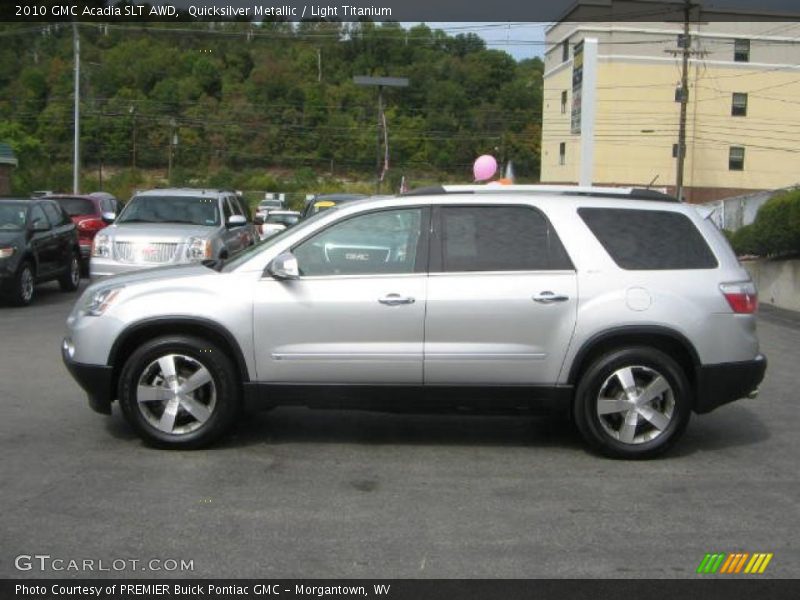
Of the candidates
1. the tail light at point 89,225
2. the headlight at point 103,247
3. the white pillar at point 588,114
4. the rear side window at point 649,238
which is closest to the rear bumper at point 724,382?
the rear side window at point 649,238

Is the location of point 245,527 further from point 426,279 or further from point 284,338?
point 426,279

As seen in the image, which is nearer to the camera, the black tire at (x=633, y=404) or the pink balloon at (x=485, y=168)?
the black tire at (x=633, y=404)

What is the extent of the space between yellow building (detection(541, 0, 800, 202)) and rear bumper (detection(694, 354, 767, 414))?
174ft

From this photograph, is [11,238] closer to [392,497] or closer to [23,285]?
[23,285]

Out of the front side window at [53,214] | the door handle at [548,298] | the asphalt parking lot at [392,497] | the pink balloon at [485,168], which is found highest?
the pink balloon at [485,168]

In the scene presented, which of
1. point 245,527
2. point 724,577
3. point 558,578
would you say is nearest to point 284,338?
point 245,527

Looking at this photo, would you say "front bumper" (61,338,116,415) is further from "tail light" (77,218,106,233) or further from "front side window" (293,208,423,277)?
"tail light" (77,218,106,233)

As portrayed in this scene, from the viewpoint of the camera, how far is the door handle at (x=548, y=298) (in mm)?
6176

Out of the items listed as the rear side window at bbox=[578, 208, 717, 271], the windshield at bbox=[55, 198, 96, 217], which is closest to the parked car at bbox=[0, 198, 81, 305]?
the windshield at bbox=[55, 198, 96, 217]

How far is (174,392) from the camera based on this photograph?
20.6 ft

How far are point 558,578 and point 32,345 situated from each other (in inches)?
327

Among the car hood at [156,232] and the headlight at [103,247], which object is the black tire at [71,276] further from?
the headlight at [103,247]

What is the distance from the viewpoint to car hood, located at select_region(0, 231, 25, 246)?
1411 cm

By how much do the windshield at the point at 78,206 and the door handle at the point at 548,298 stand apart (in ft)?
53.7
